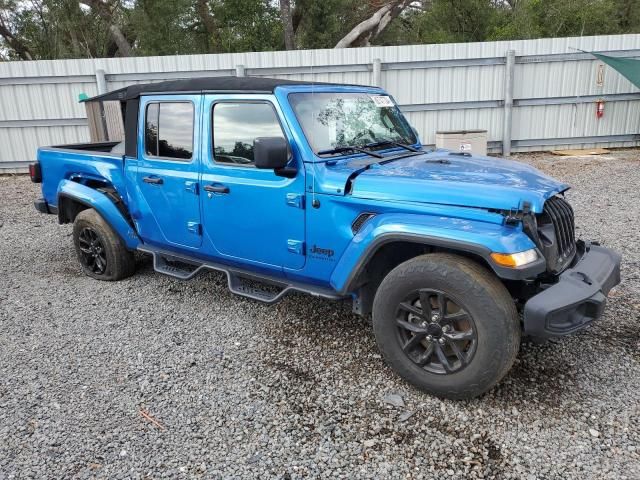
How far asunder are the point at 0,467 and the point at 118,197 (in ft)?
9.26

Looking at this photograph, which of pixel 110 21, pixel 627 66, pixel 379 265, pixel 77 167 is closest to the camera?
pixel 379 265

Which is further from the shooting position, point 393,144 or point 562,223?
point 393,144

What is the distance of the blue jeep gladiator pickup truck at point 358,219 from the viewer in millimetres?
2762

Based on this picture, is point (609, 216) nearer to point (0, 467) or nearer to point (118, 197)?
point (118, 197)

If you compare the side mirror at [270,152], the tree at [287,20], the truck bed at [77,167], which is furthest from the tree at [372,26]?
the side mirror at [270,152]

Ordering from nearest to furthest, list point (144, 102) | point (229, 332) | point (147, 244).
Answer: point (229, 332) → point (144, 102) → point (147, 244)

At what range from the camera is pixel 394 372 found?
3.24 metres

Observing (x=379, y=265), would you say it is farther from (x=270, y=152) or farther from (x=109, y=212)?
(x=109, y=212)

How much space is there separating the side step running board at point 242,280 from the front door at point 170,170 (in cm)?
17

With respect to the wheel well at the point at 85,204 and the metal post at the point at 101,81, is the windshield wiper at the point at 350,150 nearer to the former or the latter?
the wheel well at the point at 85,204

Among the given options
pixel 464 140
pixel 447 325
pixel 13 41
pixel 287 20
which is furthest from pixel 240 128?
pixel 13 41

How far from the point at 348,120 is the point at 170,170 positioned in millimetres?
1521

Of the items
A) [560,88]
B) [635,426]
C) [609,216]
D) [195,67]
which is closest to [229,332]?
[635,426]

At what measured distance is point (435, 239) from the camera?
2836 mm
